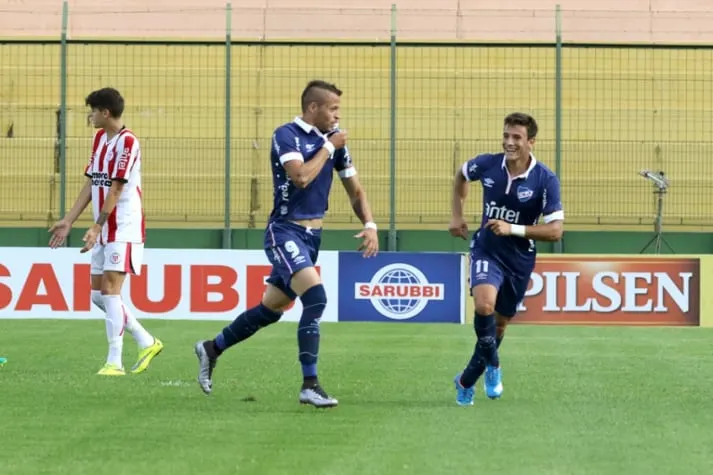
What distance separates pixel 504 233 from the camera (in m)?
8.66

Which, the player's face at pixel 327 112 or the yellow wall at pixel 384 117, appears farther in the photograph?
the yellow wall at pixel 384 117

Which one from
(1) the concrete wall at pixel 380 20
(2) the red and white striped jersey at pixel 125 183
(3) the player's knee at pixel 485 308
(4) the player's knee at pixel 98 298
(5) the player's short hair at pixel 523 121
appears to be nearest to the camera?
(3) the player's knee at pixel 485 308

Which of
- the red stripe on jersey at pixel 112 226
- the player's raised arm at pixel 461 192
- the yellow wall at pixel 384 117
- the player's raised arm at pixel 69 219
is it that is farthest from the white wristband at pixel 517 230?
the yellow wall at pixel 384 117

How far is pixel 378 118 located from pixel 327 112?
1587cm

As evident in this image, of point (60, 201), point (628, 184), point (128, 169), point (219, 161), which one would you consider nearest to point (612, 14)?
point (628, 184)

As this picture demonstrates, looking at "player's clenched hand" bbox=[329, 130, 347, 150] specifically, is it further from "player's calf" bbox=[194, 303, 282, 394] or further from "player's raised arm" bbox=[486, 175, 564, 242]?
"player's calf" bbox=[194, 303, 282, 394]

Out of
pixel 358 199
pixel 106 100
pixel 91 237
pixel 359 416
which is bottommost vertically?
pixel 359 416

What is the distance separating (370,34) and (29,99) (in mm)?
6158

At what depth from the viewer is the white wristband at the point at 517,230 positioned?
8.76m

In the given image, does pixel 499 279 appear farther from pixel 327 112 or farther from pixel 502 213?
pixel 327 112

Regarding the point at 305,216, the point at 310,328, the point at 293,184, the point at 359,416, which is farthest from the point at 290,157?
the point at 359,416

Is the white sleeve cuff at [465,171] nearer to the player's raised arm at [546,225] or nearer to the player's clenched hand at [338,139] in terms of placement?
the player's raised arm at [546,225]

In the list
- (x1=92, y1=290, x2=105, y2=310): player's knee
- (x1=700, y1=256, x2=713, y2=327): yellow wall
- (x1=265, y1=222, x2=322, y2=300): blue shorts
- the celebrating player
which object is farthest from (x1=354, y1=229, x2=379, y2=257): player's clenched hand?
(x1=700, y1=256, x2=713, y2=327): yellow wall

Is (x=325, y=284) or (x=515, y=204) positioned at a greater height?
(x=515, y=204)
